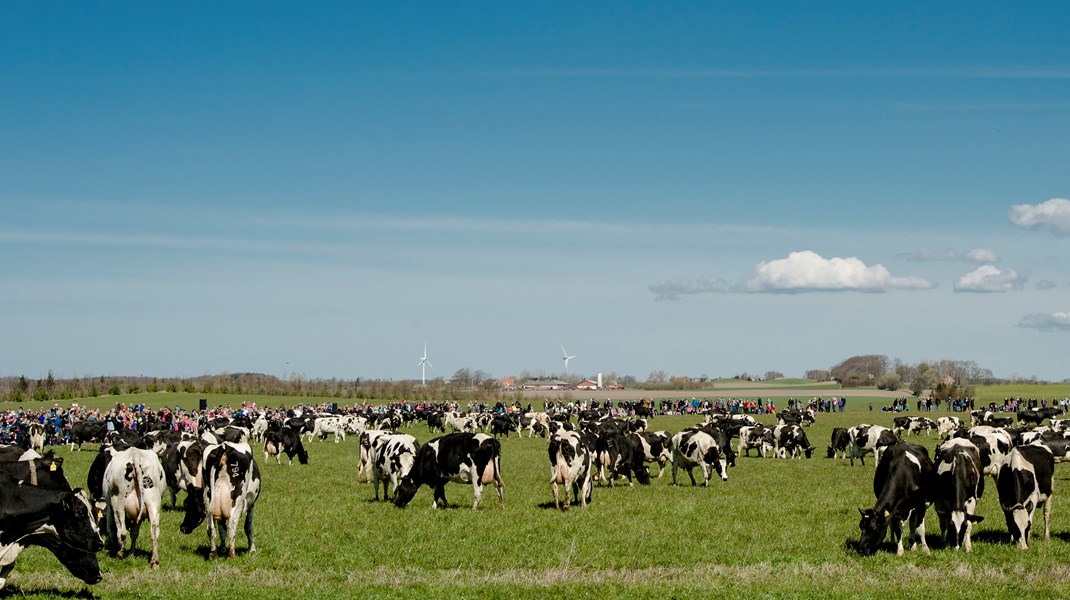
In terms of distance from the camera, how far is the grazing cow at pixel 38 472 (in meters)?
15.0

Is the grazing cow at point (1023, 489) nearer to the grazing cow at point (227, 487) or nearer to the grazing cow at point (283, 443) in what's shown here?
the grazing cow at point (227, 487)

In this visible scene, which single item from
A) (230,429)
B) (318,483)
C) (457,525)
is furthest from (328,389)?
(457,525)

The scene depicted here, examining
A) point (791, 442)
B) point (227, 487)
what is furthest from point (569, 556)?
point (791, 442)

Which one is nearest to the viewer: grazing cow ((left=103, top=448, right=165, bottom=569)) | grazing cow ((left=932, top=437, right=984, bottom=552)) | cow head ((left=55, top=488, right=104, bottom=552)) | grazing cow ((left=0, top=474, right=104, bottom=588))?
grazing cow ((left=0, top=474, right=104, bottom=588))

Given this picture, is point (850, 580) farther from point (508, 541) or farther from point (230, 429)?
point (230, 429)

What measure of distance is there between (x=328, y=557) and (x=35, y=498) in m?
5.18

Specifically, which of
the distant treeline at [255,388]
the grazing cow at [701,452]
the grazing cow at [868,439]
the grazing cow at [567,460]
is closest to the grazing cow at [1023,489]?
the grazing cow at [567,460]

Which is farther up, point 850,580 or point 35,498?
point 35,498

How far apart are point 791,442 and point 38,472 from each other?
3616 cm

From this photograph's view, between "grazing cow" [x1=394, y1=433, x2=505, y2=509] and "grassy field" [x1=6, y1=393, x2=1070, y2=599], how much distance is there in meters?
A: 0.53

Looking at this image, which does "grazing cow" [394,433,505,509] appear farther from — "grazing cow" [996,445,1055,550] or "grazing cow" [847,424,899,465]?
"grazing cow" [847,424,899,465]

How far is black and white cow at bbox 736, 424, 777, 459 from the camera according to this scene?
46844 millimetres

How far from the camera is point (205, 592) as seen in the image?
13828mm

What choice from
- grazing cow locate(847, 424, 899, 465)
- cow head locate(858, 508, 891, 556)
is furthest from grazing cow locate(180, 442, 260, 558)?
grazing cow locate(847, 424, 899, 465)
